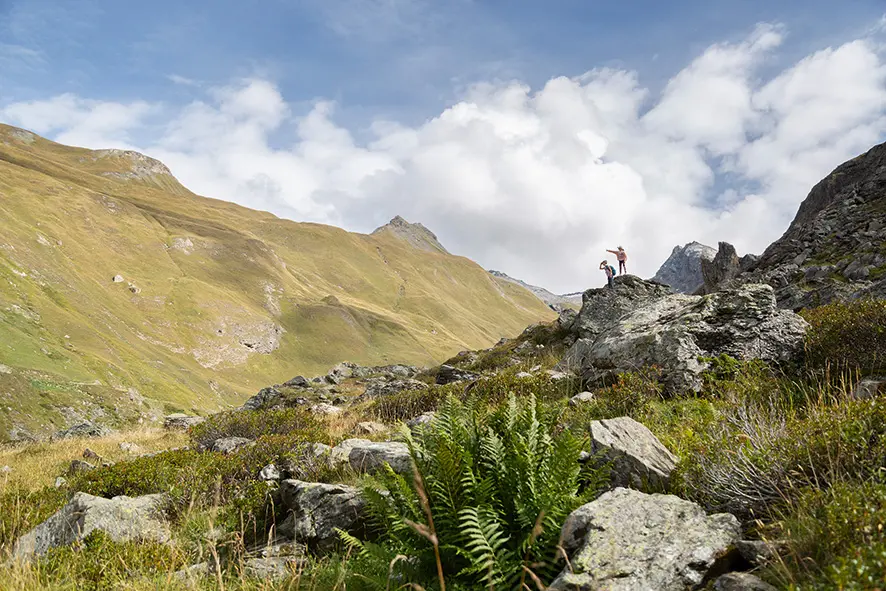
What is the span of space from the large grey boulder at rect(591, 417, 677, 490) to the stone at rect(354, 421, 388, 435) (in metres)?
8.01

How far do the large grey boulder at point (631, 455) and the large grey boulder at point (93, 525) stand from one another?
5797 mm

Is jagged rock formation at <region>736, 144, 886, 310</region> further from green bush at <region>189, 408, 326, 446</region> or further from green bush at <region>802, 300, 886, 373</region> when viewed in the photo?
green bush at <region>189, 408, 326, 446</region>

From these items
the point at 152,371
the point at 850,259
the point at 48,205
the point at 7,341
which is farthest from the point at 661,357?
the point at 48,205

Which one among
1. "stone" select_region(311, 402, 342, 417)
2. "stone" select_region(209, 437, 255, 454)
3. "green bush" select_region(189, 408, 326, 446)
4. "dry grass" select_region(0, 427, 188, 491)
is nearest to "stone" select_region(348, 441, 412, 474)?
"green bush" select_region(189, 408, 326, 446)

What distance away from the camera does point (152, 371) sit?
63.1 m

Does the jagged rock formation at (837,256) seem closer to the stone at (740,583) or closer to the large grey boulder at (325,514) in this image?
the stone at (740,583)

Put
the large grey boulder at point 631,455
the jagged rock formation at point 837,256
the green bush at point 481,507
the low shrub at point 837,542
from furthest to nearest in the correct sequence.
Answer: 1. the jagged rock formation at point 837,256
2. the large grey boulder at point 631,455
3. the green bush at point 481,507
4. the low shrub at point 837,542

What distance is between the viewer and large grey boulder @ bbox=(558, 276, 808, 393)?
8703mm

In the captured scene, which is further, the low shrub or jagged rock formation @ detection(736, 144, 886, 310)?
jagged rock formation @ detection(736, 144, 886, 310)

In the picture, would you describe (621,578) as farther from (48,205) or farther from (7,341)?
(48,205)

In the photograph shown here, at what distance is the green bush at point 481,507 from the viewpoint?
3.51 metres

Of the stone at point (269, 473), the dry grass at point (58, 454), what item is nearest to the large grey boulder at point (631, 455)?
the stone at point (269, 473)

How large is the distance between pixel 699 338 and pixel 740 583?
772 cm

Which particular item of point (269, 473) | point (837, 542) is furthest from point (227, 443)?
point (837, 542)
